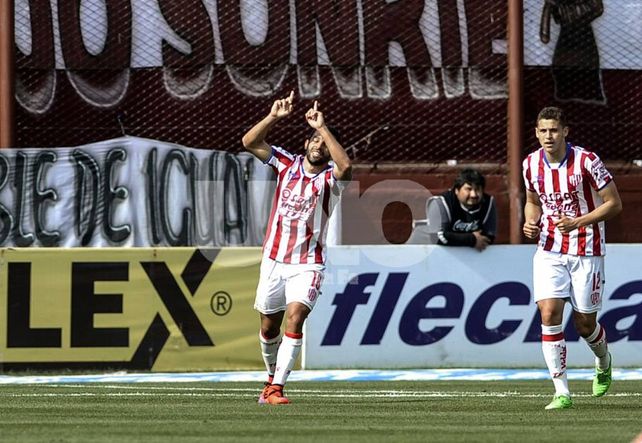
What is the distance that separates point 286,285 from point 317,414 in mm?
1661

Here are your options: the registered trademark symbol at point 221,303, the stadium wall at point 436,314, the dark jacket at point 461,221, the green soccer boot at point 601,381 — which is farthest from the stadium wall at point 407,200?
the green soccer boot at point 601,381

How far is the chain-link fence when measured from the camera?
16.5m

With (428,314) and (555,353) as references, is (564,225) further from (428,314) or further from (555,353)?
(428,314)

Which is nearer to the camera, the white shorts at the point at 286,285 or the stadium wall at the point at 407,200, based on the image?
the white shorts at the point at 286,285

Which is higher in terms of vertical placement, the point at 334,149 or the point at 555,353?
the point at 334,149

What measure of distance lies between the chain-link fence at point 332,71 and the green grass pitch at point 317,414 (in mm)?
5452

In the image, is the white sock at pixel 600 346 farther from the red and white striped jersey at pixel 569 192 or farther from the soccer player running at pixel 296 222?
the soccer player running at pixel 296 222

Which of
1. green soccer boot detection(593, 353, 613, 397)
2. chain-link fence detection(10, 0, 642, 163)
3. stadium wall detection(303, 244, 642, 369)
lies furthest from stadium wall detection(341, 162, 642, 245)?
green soccer boot detection(593, 353, 613, 397)

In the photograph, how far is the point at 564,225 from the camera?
9211 mm

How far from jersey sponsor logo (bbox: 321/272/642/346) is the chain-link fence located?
3.23 metres

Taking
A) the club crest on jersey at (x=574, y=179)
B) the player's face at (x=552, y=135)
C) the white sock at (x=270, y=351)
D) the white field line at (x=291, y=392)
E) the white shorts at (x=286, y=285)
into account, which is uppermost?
the player's face at (x=552, y=135)

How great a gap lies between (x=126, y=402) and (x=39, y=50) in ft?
26.4

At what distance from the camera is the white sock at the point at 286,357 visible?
31.0ft

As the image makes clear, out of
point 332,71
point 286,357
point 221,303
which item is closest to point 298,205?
point 286,357
